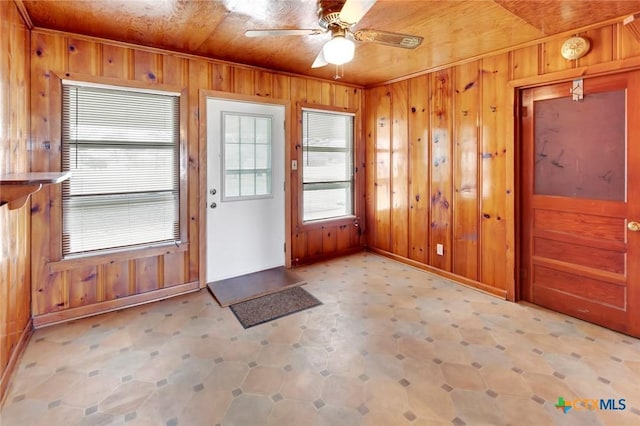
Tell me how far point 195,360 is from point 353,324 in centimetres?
125

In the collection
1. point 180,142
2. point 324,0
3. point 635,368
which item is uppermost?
point 324,0

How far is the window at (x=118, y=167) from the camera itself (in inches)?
111

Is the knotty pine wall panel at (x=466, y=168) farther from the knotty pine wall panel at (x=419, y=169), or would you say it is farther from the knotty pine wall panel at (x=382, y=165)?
the knotty pine wall panel at (x=382, y=165)

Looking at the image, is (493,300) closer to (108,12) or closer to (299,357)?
(299,357)

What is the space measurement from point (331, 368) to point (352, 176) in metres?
3.12

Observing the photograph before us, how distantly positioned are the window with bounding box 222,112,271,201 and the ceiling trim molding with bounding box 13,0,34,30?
5.36ft

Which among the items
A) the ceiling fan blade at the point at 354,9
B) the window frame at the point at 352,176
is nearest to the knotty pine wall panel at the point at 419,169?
the window frame at the point at 352,176

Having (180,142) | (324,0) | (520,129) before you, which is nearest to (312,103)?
(180,142)

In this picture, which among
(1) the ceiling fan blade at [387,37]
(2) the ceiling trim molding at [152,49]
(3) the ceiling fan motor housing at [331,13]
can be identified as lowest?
(1) the ceiling fan blade at [387,37]

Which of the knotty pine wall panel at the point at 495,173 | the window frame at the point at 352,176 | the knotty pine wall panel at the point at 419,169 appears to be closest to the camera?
the knotty pine wall panel at the point at 495,173

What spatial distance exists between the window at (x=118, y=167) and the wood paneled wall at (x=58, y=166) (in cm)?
11

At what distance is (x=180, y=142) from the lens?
3279 millimetres

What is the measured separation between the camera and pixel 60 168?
8.97 ft

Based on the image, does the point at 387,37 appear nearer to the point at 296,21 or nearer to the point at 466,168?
the point at 296,21
